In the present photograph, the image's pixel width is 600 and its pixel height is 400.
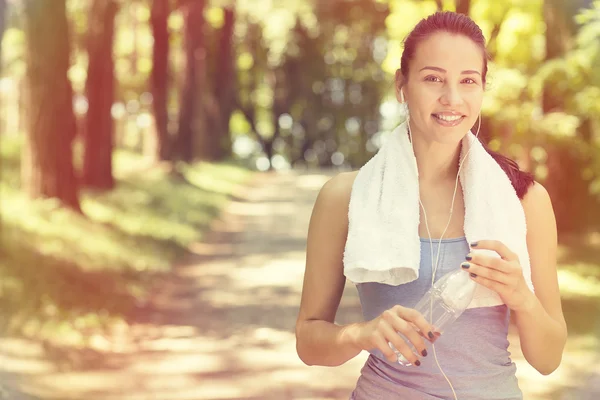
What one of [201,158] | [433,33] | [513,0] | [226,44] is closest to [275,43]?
[226,44]

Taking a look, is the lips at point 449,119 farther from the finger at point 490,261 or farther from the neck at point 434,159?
the finger at point 490,261

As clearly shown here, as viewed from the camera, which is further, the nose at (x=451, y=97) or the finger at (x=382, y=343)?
the nose at (x=451, y=97)

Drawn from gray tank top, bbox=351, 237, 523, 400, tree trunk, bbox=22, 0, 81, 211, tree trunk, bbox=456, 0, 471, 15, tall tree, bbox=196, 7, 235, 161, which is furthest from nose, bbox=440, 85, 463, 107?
tall tree, bbox=196, 7, 235, 161

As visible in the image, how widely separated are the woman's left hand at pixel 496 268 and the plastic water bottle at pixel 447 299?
5cm

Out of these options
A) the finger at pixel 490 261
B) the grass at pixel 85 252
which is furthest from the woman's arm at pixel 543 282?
the grass at pixel 85 252

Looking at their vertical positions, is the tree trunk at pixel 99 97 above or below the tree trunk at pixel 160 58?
below

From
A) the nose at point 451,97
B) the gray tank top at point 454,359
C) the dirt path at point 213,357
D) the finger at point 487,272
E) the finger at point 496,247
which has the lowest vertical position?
the dirt path at point 213,357

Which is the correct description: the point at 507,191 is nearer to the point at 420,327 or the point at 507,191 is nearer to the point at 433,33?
the point at 433,33

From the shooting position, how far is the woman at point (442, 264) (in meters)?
2.19

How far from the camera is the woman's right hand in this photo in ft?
6.24

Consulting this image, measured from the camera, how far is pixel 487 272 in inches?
78.5

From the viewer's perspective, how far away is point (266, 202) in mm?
22484

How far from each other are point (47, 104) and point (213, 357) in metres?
5.18

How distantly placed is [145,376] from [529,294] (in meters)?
5.33
